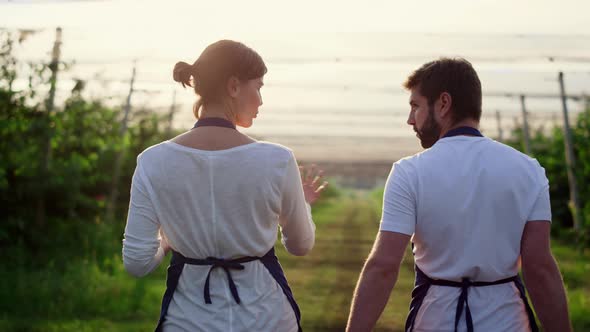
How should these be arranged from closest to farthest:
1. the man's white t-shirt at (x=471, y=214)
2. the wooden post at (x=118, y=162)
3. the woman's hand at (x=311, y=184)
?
the man's white t-shirt at (x=471, y=214), the woman's hand at (x=311, y=184), the wooden post at (x=118, y=162)

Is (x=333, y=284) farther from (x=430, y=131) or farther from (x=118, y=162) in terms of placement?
(x=430, y=131)

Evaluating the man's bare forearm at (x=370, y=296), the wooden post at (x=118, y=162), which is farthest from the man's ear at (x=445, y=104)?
the wooden post at (x=118, y=162)

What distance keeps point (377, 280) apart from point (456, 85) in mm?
698

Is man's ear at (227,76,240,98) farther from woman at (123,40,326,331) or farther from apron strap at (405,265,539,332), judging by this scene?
apron strap at (405,265,539,332)

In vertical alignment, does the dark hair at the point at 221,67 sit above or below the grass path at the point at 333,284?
above

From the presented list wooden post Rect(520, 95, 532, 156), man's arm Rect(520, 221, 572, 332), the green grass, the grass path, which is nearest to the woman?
man's arm Rect(520, 221, 572, 332)

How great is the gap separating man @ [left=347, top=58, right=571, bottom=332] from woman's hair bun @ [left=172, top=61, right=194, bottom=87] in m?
0.76

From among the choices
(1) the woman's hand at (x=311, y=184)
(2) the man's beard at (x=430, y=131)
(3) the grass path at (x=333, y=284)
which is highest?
(2) the man's beard at (x=430, y=131)

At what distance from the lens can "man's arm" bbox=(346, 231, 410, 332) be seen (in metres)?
2.75

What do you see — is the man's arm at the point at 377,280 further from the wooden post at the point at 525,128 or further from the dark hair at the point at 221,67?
the wooden post at the point at 525,128

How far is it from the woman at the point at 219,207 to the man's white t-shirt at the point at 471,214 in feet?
1.27

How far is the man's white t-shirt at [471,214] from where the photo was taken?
2639 millimetres

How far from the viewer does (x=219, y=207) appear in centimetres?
267

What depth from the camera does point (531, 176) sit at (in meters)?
2.69
